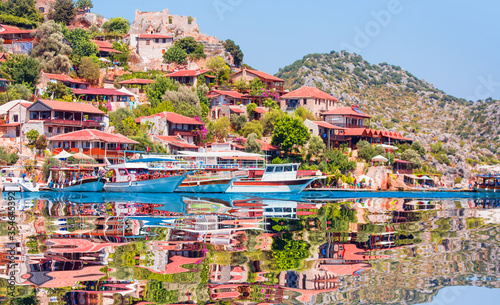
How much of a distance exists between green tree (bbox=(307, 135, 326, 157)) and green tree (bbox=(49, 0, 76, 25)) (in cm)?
5077

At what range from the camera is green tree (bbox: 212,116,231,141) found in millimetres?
65325

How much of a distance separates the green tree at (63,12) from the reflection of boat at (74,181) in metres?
47.5

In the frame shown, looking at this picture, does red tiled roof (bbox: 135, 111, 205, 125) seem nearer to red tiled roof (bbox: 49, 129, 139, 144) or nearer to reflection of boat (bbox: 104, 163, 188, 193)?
red tiled roof (bbox: 49, 129, 139, 144)

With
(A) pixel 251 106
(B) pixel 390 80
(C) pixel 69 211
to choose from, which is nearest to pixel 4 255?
(C) pixel 69 211

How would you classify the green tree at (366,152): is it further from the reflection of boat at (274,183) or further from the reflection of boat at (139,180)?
the reflection of boat at (139,180)

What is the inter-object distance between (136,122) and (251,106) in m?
15.0

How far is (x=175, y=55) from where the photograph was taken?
3287 inches

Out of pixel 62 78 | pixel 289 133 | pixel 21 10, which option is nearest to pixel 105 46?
pixel 62 78

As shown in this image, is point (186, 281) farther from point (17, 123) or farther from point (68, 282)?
point (17, 123)

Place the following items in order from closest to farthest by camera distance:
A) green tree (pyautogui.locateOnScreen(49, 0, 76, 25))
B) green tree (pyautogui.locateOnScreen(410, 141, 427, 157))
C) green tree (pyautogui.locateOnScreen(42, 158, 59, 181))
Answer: green tree (pyautogui.locateOnScreen(42, 158, 59, 181)), green tree (pyautogui.locateOnScreen(410, 141, 427, 157)), green tree (pyautogui.locateOnScreen(49, 0, 76, 25))

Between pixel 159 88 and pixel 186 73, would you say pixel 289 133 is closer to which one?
pixel 159 88

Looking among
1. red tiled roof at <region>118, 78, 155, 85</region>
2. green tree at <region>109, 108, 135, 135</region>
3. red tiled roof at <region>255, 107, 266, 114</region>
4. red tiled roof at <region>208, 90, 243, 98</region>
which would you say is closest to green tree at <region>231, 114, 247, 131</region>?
red tiled roof at <region>255, 107, 266, 114</region>

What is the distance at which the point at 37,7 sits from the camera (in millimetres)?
92688

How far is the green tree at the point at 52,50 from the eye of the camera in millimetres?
71188
